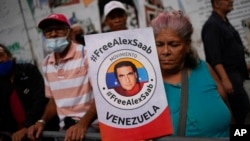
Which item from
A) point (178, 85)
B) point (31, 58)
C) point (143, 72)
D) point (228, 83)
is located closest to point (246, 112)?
point (228, 83)

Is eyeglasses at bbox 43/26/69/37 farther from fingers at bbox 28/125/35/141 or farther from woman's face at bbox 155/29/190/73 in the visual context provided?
woman's face at bbox 155/29/190/73

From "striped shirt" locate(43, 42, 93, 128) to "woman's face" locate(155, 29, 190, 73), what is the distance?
857mm

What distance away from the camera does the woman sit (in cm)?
203

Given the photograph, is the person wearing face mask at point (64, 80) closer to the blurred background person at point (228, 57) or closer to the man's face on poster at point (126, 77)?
the man's face on poster at point (126, 77)

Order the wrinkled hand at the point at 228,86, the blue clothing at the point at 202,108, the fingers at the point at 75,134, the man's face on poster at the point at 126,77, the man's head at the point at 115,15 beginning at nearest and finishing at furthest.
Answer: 1. the man's face on poster at the point at 126,77
2. the blue clothing at the point at 202,108
3. the fingers at the point at 75,134
4. the wrinkled hand at the point at 228,86
5. the man's head at the point at 115,15

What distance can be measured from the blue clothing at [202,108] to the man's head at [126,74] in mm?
253

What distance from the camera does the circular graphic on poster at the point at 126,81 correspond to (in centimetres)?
193

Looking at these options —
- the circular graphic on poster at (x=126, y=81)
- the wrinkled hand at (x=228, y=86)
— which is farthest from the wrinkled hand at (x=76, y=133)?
the wrinkled hand at (x=228, y=86)

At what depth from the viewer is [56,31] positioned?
304 centimetres

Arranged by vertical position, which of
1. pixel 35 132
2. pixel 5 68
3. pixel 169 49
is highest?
pixel 169 49

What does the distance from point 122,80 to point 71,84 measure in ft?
3.12

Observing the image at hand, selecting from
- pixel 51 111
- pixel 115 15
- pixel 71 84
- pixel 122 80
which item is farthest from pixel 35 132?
pixel 115 15

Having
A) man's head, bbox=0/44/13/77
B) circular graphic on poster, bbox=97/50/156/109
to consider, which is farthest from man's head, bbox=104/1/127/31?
circular graphic on poster, bbox=97/50/156/109

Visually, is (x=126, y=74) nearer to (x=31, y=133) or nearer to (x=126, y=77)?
(x=126, y=77)
